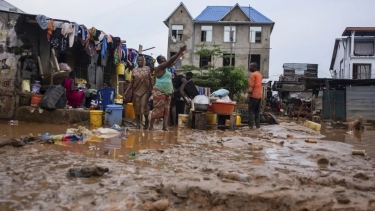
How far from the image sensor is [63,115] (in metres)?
8.83

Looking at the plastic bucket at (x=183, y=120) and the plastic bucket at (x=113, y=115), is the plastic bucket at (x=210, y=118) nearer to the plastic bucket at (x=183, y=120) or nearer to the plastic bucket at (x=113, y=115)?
the plastic bucket at (x=183, y=120)

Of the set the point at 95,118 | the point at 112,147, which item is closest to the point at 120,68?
the point at 95,118

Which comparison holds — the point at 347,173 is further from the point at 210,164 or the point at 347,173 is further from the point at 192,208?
the point at 192,208

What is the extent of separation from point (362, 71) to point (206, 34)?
16325mm

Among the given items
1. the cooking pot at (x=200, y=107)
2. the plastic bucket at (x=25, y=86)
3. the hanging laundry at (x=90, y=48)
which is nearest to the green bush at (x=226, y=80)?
the hanging laundry at (x=90, y=48)

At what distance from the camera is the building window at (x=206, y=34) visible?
35.3 meters

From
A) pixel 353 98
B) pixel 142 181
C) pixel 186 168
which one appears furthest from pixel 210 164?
pixel 353 98

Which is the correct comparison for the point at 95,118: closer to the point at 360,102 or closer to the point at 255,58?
the point at 360,102

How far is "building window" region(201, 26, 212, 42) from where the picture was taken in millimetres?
35344

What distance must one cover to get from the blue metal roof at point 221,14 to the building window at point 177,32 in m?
2.01

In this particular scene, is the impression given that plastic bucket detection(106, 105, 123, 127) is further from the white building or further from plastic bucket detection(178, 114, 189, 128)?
the white building

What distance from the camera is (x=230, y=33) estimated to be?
35.1m

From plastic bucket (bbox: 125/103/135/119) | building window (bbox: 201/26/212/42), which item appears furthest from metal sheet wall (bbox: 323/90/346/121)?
building window (bbox: 201/26/212/42)

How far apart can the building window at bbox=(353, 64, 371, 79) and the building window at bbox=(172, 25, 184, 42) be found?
18221mm
